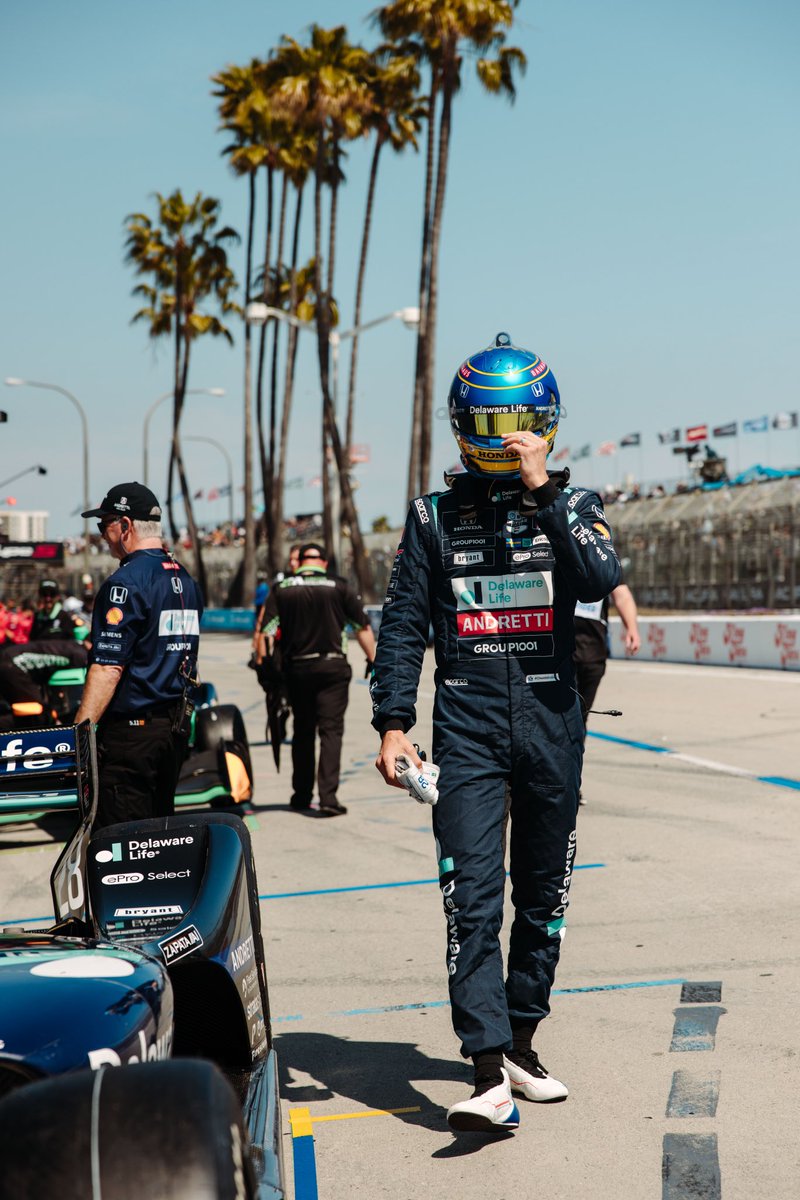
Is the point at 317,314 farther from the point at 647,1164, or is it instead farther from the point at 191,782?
the point at 647,1164

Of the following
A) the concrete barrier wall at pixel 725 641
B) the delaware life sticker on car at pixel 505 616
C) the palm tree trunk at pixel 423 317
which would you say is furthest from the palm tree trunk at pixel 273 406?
the delaware life sticker on car at pixel 505 616

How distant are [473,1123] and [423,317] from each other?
101ft

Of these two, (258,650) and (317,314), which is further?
(317,314)

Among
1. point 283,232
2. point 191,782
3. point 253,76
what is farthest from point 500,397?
point 283,232

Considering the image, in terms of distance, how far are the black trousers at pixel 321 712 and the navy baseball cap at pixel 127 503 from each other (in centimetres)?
406

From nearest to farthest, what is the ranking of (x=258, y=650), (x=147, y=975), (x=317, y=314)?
(x=147, y=975) < (x=258, y=650) < (x=317, y=314)

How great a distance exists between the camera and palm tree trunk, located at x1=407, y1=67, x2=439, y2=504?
3203 cm

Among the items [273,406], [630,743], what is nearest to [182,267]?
[273,406]

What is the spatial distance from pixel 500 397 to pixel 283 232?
138 ft

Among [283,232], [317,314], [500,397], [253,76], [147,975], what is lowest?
[147,975]

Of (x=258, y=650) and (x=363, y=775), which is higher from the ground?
(x=258, y=650)

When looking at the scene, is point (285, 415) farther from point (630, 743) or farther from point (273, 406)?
point (630, 743)

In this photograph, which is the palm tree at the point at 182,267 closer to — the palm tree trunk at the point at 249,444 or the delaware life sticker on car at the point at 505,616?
the palm tree trunk at the point at 249,444

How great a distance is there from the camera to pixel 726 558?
3266 centimetres
